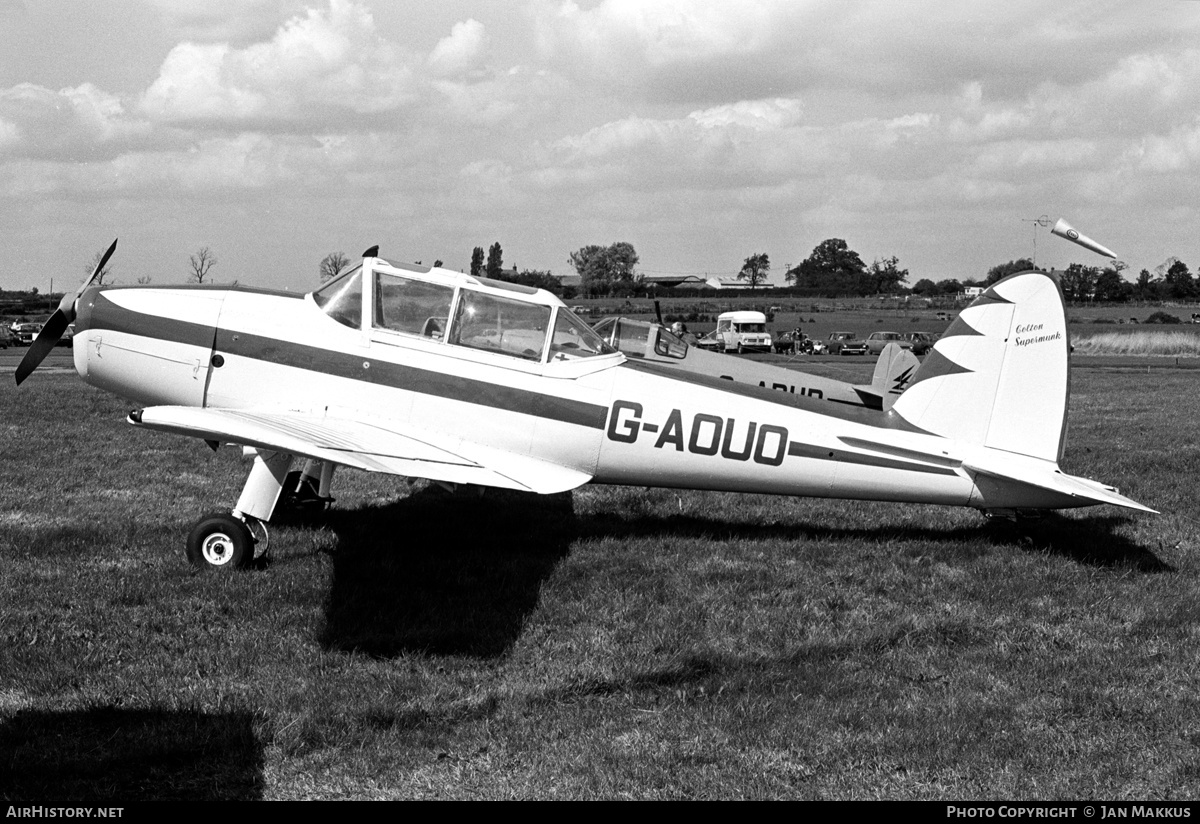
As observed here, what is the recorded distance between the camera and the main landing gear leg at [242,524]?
22.1 feet

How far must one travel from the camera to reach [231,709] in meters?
4.72

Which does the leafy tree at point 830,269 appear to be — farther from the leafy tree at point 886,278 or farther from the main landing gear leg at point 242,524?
the main landing gear leg at point 242,524

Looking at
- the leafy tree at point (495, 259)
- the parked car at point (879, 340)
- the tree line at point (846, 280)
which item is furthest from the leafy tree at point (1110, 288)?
the leafy tree at point (495, 259)

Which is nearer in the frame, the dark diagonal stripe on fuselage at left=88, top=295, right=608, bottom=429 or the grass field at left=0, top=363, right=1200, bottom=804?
the grass field at left=0, top=363, right=1200, bottom=804

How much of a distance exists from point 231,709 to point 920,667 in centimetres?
350

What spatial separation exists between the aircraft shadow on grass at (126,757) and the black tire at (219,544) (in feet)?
6.74

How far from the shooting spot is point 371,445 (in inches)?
256

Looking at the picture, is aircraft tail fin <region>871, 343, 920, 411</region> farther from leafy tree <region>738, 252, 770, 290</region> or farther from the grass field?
leafy tree <region>738, 252, 770, 290</region>

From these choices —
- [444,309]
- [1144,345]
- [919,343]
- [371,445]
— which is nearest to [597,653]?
[371,445]

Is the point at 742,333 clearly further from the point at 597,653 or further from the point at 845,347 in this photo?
the point at 597,653

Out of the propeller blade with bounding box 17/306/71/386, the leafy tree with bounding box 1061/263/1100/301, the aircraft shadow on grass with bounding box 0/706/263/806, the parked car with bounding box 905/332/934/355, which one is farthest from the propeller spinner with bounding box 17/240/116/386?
the leafy tree with bounding box 1061/263/1100/301

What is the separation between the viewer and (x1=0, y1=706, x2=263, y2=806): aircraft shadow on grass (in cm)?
404

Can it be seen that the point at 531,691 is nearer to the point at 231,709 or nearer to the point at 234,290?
the point at 231,709

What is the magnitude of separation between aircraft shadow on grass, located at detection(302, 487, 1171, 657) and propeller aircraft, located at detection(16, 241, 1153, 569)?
535mm
